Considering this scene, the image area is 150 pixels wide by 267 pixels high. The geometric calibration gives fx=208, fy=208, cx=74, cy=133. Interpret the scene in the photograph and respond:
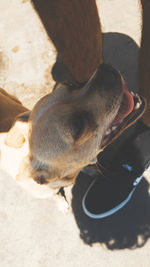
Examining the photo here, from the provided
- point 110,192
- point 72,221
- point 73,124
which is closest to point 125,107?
point 73,124

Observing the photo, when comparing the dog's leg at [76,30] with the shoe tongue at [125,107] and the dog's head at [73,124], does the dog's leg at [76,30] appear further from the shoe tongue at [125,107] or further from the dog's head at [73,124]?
the shoe tongue at [125,107]

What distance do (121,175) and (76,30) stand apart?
1911 millimetres

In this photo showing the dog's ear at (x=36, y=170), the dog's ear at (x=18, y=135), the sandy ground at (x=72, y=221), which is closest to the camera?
the dog's ear at (x=36, y=170)

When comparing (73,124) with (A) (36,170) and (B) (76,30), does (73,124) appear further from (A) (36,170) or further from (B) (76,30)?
(B) (76,30)

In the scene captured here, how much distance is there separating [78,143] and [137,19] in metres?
2.85

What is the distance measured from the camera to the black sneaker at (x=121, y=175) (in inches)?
106

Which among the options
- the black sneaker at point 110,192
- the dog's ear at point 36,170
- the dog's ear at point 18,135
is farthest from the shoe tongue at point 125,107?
the black sneaker at point 110,192

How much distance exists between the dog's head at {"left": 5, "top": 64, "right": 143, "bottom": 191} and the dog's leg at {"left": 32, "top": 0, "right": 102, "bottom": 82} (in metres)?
0.98

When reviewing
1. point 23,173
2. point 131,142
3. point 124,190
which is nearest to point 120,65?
point 131,142

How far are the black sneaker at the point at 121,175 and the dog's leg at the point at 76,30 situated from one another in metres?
1.17

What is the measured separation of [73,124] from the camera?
1.55 metres

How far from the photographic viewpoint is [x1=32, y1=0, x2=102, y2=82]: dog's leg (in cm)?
222

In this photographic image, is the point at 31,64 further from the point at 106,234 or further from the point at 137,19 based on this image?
the point at 106,234

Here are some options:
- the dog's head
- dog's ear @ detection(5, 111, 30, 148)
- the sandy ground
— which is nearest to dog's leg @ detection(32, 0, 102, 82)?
the sandy ground
